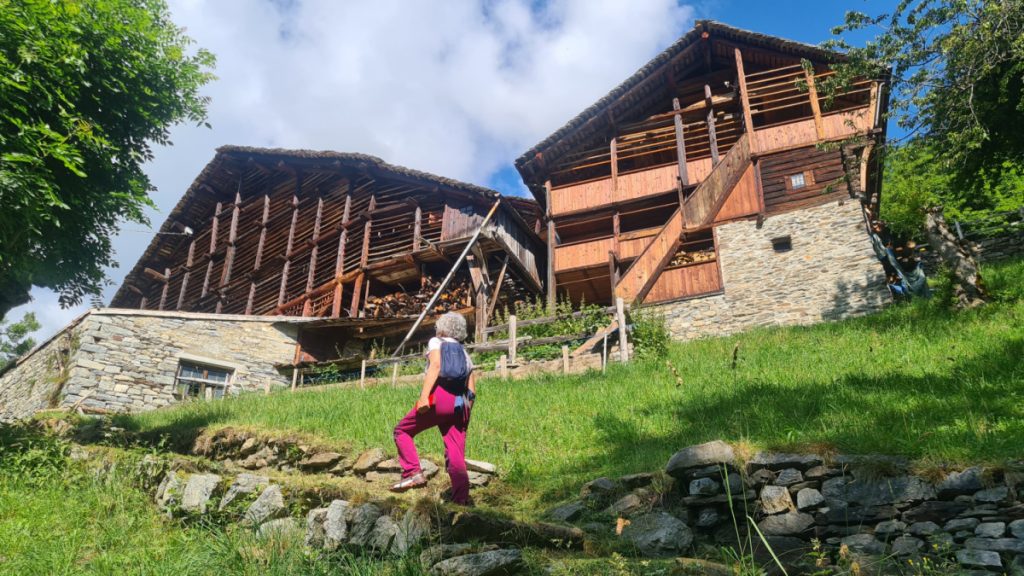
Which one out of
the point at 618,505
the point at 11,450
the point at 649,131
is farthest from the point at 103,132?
the point at 649,131

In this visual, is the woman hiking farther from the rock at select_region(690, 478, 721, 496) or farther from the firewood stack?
the firewood stack

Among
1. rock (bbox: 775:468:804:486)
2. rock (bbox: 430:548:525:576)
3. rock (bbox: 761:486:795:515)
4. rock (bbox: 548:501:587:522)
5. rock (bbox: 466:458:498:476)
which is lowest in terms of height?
rock (bbox: 430:548:525:576)

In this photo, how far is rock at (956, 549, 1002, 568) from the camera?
176 inches

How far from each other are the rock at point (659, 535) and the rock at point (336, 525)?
76.6 inches

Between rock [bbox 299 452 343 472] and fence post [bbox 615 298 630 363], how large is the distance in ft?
22.2

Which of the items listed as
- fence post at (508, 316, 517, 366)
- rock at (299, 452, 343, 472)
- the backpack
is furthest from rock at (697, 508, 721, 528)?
fence post at (508, 316, 517, 366)

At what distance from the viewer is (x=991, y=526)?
4750mm

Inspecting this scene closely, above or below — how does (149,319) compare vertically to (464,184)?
below

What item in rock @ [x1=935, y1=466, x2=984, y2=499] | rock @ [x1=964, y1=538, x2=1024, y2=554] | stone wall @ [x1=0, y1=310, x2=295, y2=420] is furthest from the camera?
stone wall @ [x1=0, y1=310, x2=295, y2=420]

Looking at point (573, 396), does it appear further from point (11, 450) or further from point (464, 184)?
point (464, 184)

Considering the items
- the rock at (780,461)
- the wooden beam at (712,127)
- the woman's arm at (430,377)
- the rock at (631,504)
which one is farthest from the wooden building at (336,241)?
the rock at (780,461)

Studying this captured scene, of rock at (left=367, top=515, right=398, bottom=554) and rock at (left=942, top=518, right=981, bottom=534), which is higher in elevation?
rock at (left=942, top=518, right=981, bottom=534)

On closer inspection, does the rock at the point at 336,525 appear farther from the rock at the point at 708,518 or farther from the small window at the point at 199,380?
the small window at the point at 199,380

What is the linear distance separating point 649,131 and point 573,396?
560 inches
